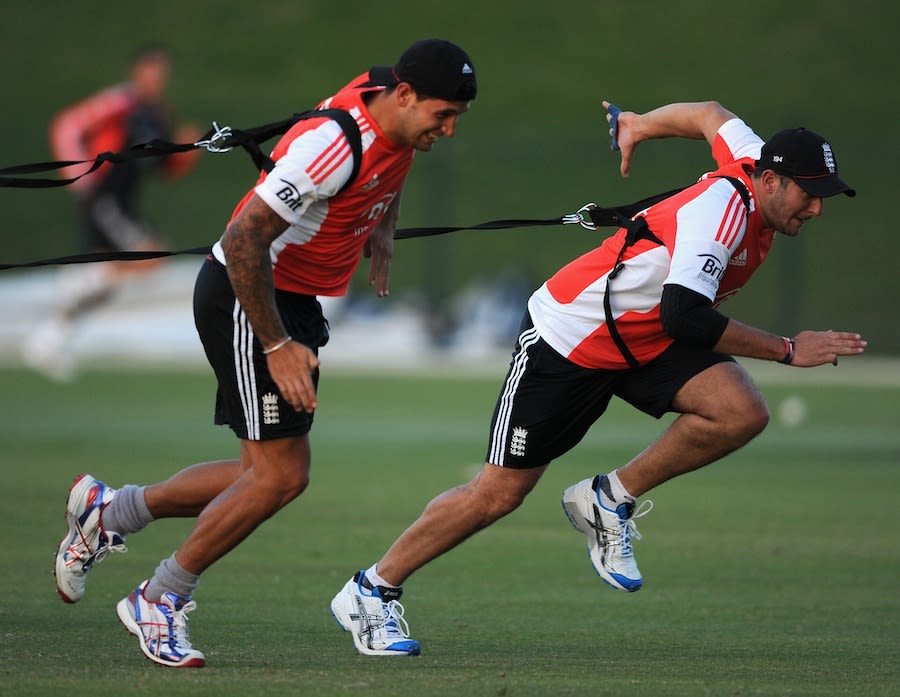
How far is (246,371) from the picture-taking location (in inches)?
243

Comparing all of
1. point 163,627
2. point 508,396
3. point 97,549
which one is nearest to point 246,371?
point 163,627

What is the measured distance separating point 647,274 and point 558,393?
2.03 feet

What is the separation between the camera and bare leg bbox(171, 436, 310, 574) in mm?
6129

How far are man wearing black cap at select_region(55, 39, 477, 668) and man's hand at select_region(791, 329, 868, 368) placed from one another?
5.45 feet

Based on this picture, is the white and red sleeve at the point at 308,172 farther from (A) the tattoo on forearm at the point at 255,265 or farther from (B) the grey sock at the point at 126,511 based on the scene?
(B) the grey sock at the point at 126,511

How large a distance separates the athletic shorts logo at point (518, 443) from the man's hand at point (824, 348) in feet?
3.71

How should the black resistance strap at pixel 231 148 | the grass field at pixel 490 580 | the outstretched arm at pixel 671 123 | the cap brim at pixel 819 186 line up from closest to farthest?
the grass field at pixel 490 580
the black resistance strap at pixel 231 148
the cap brim at pixel 819 186
the outstretched arm at pixel 671 123

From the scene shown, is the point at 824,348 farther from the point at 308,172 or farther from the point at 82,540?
the point at 82,540

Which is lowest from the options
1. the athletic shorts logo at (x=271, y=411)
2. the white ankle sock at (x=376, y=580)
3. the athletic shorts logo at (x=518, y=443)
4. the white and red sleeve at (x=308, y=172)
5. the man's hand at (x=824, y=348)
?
the white ankle sock at (x=376, y=580)

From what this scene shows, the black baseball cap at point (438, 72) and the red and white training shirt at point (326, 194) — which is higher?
the black baseball cap at point (438, 72)

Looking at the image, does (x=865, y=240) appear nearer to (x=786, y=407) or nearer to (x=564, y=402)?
(x=786, y=407)

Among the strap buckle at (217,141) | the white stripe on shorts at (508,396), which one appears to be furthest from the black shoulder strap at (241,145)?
the white stripe on shorts at (508,396)

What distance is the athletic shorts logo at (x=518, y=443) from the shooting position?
6.54 metres

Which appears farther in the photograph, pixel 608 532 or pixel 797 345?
pixel 608 532
